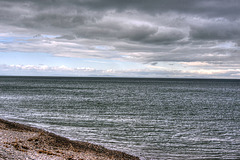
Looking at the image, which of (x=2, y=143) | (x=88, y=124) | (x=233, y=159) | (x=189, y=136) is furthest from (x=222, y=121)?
(x=2, y=143)

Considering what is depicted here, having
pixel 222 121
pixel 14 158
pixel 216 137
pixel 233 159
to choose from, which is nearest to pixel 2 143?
pixel 14 158

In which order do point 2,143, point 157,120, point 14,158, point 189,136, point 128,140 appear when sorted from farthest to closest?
point 157,120
point 189,136
point 128,140
point 2,143
point 14,158

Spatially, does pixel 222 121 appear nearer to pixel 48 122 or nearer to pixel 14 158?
pixel 48 122

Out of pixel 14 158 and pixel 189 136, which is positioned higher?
pixel 14 158

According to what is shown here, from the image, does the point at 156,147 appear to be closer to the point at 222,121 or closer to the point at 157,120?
the point at 157,120

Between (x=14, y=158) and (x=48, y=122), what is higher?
(x=14, y=158)

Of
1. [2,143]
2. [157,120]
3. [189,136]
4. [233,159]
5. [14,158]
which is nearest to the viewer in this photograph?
[14,158]

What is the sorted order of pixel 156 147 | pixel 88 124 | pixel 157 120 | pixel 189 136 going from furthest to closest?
pixel 157 120 < pixel 88 124 < pixel 189 136 < pixel 156 147

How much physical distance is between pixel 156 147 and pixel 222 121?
Answer: 743 inches

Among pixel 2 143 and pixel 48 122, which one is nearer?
pixel 2 143

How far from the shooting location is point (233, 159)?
18297 mm

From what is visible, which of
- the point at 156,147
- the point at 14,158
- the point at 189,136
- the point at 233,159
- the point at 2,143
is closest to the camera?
the point at 14,158

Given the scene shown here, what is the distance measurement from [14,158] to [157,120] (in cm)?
2500

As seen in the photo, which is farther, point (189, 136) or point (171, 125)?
point (171, 125)
